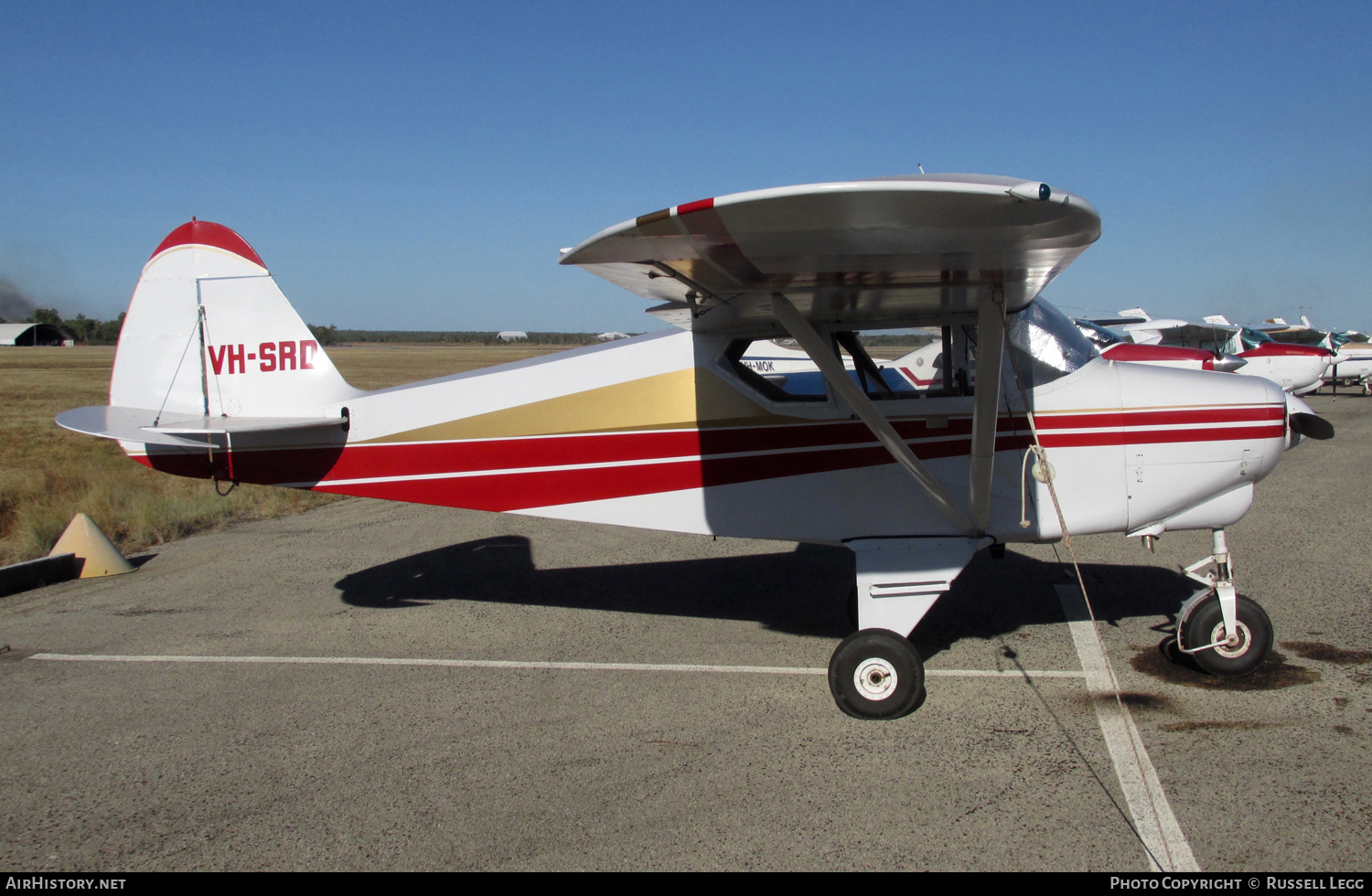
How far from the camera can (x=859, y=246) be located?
11.3 feet

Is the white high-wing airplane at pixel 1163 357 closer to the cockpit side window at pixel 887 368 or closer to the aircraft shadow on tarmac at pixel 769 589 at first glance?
the aircraft shadow on tarmac at pixel 769 589

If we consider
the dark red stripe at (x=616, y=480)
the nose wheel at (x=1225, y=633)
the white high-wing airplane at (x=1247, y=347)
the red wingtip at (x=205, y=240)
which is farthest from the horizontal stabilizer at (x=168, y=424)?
the white high-wing airplane at (x=1247, y=347)

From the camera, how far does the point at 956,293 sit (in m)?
4.26

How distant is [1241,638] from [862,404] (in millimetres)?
2341

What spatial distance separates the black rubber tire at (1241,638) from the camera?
14.3 ft

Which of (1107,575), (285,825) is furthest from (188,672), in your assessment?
(1107,575)

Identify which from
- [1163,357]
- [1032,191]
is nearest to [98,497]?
[1032,191]

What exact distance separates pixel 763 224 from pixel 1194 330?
1139 inches

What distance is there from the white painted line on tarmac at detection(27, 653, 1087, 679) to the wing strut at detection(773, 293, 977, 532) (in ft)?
2.85

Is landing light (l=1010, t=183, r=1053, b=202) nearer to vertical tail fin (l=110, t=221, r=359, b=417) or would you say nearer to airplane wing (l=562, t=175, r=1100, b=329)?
airplane wing (l=562, t=175, r=1100, b=329)

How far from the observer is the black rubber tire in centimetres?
435

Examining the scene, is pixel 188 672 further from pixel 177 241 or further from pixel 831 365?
pixel 831 365

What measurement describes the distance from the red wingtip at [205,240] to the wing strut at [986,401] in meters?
4.71
